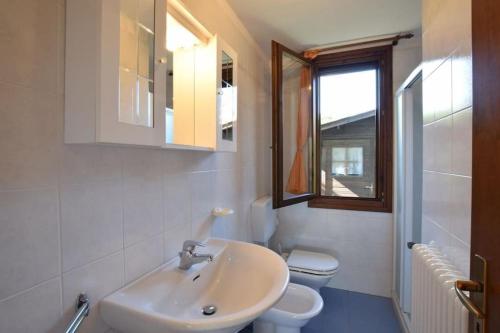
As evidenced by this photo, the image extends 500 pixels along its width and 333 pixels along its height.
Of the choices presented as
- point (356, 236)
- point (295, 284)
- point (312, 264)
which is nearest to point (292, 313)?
point (295, 284)

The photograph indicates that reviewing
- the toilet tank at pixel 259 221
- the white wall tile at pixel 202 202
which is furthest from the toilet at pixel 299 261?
the white wall tile at pixel 202 202

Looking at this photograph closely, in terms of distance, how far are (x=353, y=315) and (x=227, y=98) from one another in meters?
1.99

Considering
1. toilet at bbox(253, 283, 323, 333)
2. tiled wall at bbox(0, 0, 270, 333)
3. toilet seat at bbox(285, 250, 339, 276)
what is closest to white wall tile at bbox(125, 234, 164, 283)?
tiled wall at bbox(0, 0, 270, 333)

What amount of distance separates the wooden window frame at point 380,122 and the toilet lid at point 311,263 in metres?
0.50

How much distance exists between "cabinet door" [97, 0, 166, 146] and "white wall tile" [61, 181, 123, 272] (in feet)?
0.70

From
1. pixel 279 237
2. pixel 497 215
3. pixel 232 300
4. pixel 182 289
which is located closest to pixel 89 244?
pixel 182 289

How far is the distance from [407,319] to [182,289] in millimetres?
1737

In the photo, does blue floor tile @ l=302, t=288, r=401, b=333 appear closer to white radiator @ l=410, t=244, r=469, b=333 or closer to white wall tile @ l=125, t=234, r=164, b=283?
white radiator @ l=410, t=244, r=469, b=333

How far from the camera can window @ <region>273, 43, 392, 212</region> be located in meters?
2.22

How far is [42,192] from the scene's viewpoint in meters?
0.66

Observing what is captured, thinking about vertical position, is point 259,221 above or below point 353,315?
above

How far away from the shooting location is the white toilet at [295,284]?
1.45m

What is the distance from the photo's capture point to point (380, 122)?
229 cm

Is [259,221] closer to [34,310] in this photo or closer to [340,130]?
[340,130]
